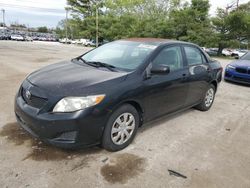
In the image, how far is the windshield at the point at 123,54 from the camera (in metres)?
3.26

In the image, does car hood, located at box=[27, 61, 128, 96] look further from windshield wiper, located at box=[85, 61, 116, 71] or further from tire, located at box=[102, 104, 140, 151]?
tire, located at box=[102, 104, 140, 151]

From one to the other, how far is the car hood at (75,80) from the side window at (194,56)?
1659 millimetres

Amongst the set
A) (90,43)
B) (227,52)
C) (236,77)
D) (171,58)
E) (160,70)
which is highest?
(90,43)

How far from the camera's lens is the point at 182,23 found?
28141mm

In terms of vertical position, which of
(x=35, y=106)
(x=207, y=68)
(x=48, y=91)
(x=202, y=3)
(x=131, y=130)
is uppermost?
(x=202, y=3)

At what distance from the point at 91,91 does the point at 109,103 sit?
0.27 m

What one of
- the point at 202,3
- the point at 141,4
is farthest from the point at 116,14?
the point at 202,3

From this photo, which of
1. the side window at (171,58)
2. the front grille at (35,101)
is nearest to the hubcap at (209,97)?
the side window at (171,58)

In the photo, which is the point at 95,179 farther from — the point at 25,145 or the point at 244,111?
the point at 244,111

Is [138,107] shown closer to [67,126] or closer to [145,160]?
[145,160]

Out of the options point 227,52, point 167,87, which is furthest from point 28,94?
point 227,52

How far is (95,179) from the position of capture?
2.40 meters

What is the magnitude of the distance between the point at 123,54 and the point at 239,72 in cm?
604

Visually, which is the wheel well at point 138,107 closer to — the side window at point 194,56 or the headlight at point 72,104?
the headlight at point 72,104
